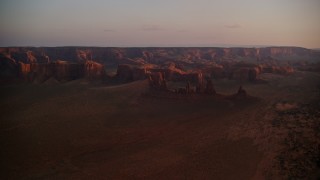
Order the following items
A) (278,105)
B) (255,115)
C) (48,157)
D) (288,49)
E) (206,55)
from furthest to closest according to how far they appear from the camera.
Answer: (288,49), (206,55), (278,105), (255,115), (48,157)

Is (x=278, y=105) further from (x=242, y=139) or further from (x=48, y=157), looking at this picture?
(x=48, y=157)

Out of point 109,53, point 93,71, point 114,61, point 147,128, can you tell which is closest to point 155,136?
point 147,128

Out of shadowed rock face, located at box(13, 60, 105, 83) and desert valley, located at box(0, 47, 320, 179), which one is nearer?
desert valley, located at box(0, 47, 320, 179)


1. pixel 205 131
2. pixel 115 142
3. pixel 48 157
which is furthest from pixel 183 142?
pixel 48 157

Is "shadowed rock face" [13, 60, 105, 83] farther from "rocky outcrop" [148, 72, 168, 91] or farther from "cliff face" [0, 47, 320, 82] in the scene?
"rocky outcrop" [148, 72, 168, 91]

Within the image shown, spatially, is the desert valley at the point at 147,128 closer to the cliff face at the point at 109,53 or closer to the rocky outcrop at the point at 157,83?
the rocky outcrop at the point at 157,83

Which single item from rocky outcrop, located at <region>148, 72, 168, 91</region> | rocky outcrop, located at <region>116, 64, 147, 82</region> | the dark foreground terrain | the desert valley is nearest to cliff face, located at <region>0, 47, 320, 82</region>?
rocky outcrop, located at <region>116, 64, 147, 82</region>

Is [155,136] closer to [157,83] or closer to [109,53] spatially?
[157,83]

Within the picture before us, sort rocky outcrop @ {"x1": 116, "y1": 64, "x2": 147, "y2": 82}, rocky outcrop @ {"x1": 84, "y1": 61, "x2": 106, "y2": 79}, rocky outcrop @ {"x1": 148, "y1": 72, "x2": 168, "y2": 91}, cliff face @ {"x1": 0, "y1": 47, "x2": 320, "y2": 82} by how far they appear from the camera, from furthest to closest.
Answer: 1. cliff face @ {"x1": 0, "y1": 47, "x2": 320, "y2": 82}
2. rocky outcrop @ {"x1": 84, "y1": 61, "x2": 106, "y2": 79}
3. rocky outcrop @ {"x1": 116, "y1": 64, "x2": 147, "y2": 82}
4. rocky outcrop @ {"x1": 148, "y1": 72, "x2": 168, "y2": 91}
